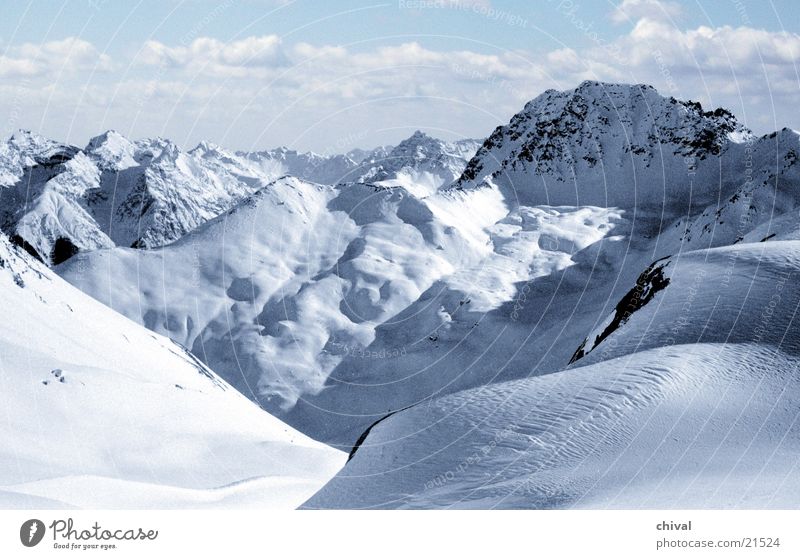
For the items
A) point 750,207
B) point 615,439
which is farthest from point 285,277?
point 615,439

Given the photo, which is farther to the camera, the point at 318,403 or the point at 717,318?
the point at 318,403

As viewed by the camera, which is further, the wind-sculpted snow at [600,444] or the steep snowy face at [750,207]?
the steep snowy face at [750,207]

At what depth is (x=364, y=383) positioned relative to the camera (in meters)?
133

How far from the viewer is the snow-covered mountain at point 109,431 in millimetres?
25141

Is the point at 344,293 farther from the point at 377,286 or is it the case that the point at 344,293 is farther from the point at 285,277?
the point at 285,277

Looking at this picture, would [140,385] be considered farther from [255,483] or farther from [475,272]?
[475,272]

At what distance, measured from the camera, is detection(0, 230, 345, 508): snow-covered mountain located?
2514cm

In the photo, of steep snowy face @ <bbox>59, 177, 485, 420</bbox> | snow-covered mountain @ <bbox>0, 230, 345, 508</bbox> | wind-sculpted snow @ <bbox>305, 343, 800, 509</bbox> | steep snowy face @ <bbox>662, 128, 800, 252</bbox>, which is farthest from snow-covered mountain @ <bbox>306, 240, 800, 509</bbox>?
steep snowy face @ <bbox>662, 128, 800, 252</bbox>

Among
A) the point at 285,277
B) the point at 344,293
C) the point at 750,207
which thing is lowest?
the point at 344,293

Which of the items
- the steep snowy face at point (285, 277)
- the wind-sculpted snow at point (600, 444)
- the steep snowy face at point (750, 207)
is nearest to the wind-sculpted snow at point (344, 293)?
the steep snowy face at point (285, 277)

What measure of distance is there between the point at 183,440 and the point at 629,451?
19.9m

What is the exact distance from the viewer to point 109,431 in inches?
1212

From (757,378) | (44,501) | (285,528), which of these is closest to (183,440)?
(44,501)

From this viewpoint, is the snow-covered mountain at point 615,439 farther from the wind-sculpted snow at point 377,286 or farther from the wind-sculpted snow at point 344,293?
the wind-sculpted snow at point 377,286
